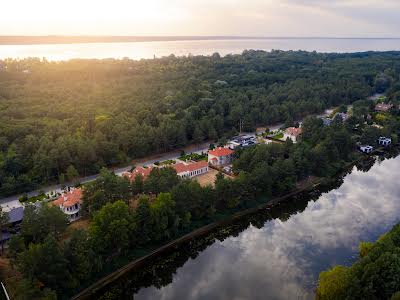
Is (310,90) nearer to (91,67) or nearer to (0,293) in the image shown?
(91,67)

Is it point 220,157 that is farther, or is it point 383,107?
point 383,107

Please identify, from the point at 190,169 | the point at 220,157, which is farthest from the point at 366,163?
the point at 190,169

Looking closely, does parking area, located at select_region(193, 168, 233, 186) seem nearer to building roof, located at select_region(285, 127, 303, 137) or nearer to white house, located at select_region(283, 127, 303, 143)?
white house, located at select_region(283, 127, 303, 143)

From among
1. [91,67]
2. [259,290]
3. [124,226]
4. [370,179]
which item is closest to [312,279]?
[259,290]

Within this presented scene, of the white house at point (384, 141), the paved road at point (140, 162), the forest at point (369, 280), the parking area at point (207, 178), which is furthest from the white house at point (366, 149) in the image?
the forest at point (369, 280)

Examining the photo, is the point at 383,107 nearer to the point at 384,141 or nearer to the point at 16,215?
the point at 384,141

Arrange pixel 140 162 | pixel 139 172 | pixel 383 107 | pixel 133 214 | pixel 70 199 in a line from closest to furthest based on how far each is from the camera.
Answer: pixel 133 214 → pixel 70 199 → pixel 139 172 → pixel 140 162 → pixel 383 107

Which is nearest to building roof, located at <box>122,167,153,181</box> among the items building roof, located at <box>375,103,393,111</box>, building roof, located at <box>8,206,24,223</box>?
building roof, located at <box>8,206,24,223</box>

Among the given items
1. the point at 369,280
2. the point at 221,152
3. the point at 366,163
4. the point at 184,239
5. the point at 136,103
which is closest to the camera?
the point at 369,280
